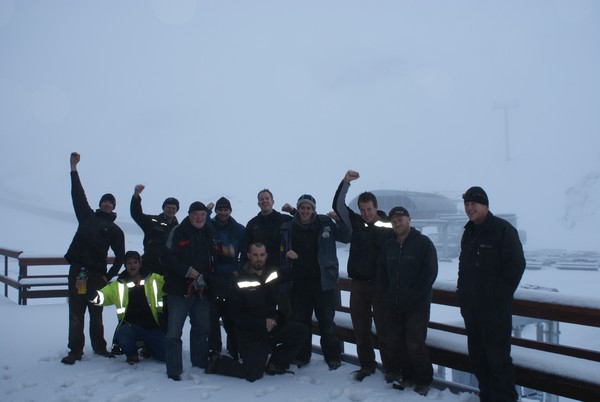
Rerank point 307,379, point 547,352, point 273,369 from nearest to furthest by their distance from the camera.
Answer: point 547,352 → point 307,379 → point 273,369

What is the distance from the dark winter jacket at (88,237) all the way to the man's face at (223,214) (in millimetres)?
1525

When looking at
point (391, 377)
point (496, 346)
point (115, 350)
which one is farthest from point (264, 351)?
point (496, 346)

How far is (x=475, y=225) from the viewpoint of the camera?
438cm

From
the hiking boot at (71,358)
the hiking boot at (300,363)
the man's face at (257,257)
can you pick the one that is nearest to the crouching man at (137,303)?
the hiking boot at (71,358)

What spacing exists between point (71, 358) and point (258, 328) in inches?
104

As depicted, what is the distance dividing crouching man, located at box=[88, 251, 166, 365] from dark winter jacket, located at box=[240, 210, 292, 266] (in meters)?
1.33

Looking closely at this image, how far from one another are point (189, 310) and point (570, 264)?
40.3 meters

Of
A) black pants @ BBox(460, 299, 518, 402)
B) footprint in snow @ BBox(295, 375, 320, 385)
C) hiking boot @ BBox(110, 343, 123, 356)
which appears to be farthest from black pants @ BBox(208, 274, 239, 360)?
black pants @ BBox(460, 299, 518, 402)

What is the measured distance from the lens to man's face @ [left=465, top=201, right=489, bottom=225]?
14.1ft

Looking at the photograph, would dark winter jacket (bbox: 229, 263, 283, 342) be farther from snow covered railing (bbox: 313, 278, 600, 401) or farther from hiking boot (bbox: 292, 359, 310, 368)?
snow covered railing (bbox: 313, 278, 600, 401)

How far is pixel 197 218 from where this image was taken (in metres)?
5.78

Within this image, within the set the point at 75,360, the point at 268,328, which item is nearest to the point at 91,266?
the point at 75,360

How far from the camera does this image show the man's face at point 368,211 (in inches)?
213

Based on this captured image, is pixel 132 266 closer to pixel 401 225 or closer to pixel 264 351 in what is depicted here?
pixel 264 351
